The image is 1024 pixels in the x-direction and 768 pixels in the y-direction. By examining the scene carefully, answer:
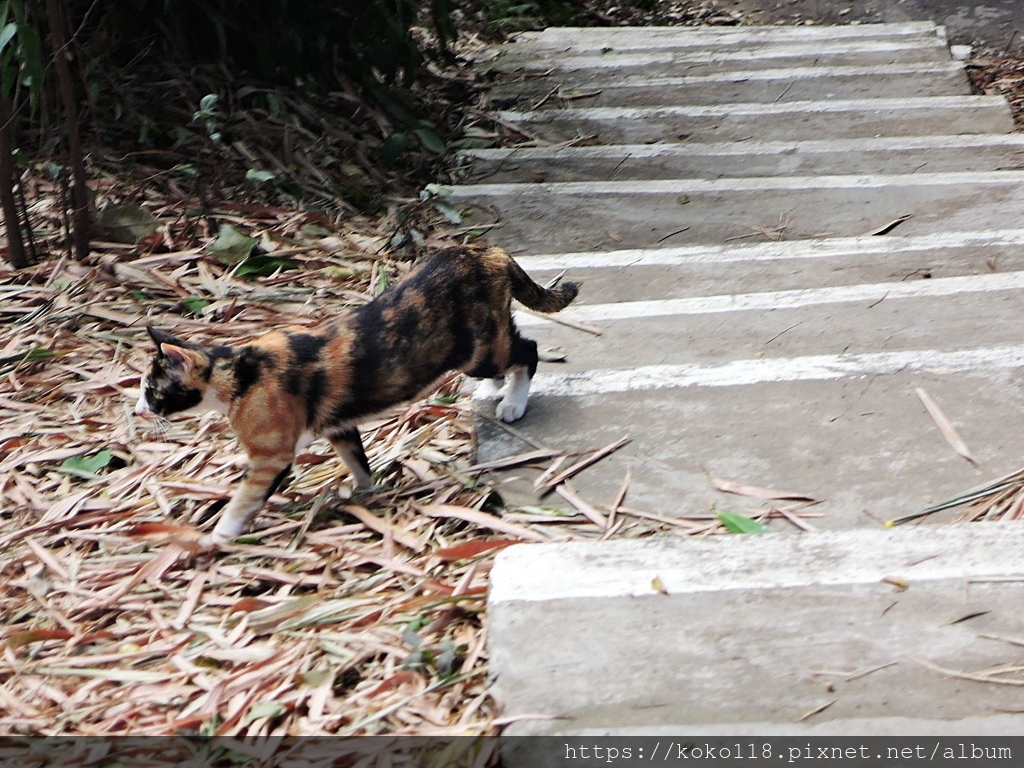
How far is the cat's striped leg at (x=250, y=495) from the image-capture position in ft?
11.4

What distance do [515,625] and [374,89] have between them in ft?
15.5

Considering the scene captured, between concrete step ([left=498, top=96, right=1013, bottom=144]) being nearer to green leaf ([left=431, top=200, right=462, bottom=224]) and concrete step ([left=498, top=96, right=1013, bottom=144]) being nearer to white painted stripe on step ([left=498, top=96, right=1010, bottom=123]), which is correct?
white painted stripe on step ([left=498, top=96, right=1010, bottom=123])

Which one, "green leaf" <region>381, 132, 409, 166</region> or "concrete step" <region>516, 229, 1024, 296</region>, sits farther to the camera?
"green leaf" <region>381, 132, 409, 166</region>

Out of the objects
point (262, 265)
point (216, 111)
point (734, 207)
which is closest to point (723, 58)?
point (734, 207)

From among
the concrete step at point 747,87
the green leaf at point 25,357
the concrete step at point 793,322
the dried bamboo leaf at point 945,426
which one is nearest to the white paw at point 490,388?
the concrete step at point 793,322

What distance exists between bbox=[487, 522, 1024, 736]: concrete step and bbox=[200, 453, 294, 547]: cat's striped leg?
3.34 feet

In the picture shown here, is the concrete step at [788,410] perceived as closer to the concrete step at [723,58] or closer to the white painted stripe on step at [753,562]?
the white painted stripe on step at [753,562]

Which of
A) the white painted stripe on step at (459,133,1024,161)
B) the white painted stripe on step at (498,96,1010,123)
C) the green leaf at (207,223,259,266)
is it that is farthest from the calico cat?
the white painted stripe on step at (498,96,1010,123)

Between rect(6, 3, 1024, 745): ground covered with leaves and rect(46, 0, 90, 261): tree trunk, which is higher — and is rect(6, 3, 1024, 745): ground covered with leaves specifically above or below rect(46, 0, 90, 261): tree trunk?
below

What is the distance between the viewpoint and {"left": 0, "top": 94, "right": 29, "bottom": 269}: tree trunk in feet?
15.4

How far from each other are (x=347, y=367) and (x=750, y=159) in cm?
378

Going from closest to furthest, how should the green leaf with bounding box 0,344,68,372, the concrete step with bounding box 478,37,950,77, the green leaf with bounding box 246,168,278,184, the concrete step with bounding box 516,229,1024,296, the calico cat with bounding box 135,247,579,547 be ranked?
1. the calico cat with bounding box 135,247,579,547
2. the green leaf with bounding box 0,344,68,372
3. the concrete step with bounding box 516,229,1024,296
4. the green leaf with bounding box 246,168,278,184
5. the concrete step with bounding box 478,37,950,77

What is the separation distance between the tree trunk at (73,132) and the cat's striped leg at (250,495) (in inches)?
76.6

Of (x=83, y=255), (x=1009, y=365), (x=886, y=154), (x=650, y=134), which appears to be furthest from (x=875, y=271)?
(x=83, y=255)
